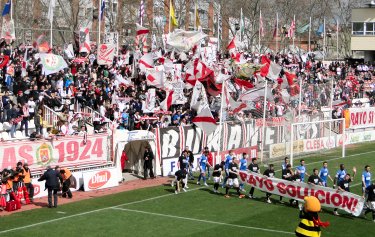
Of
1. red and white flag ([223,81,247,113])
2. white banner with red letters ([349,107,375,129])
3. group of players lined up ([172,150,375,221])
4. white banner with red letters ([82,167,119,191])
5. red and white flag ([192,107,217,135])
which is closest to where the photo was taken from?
group of players lined up ([172,150,375,221])

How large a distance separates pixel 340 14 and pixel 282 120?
5257 centimetres

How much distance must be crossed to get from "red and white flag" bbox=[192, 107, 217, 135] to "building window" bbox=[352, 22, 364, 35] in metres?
48.8

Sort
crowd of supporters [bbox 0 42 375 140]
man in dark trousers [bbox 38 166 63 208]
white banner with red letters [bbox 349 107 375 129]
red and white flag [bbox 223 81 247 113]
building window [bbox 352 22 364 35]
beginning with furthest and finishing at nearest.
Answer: building window [bbox 352 22 364 35] → white banner with red letters [bbox 349 107 375 129] → red and white flag [bbox 223 81 247 113] → crowd of supporters [bbox 0 42 375 140] → man in dark trousers [bbox 38 166 63 208]

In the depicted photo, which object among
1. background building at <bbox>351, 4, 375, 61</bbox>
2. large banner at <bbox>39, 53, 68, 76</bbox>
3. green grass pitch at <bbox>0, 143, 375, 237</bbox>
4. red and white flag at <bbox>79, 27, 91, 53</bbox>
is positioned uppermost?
background building at <bbox>351, 4, 375, 61</bbox>

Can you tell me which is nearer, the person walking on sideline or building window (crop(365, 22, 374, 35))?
the person walking on sideline

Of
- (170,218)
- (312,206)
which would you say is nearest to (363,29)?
(170,218)

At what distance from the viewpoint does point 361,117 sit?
5316cm

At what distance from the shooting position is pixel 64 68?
1503 inches

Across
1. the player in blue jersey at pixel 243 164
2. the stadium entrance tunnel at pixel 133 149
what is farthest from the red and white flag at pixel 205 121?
the player in blue jersey at pixel 243 164

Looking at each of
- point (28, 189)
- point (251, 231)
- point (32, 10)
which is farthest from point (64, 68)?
point (32, 10)

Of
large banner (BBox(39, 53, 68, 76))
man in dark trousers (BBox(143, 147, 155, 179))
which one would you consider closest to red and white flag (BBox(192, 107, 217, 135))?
man in dark trousers (BBox(143, 147, 155, 179))

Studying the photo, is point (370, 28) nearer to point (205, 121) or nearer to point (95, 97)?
point (95, 97)

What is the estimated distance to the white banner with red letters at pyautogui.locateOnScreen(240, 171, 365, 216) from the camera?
1053 inches

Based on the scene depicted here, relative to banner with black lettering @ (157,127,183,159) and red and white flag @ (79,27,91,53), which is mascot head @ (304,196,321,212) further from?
red and white flag @ (79,27,91,53)
